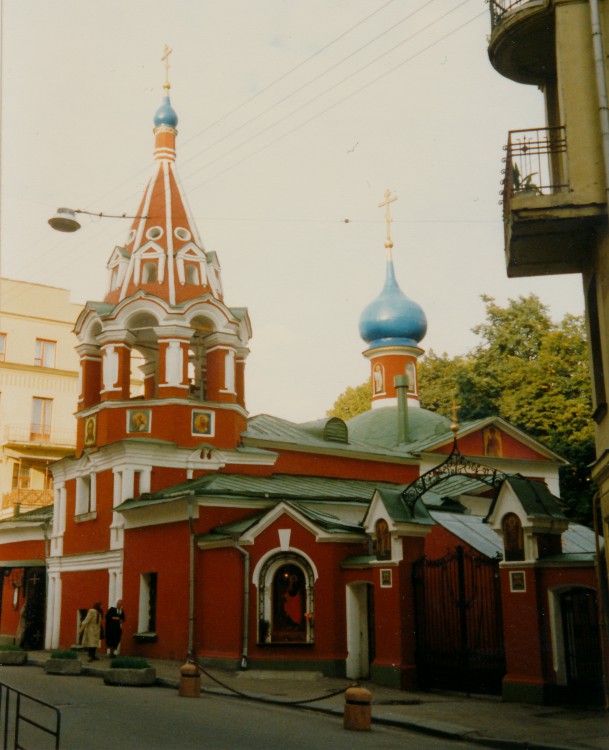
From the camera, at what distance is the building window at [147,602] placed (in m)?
20.8

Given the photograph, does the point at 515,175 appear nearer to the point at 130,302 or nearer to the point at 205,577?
the point at 205,577

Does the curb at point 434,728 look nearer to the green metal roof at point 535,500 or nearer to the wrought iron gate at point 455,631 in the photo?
the wrought iron gate at point 455,631

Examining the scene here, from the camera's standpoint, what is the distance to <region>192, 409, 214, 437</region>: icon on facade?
22.7 m

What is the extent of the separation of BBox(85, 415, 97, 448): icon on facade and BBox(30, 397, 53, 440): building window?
1252 cm

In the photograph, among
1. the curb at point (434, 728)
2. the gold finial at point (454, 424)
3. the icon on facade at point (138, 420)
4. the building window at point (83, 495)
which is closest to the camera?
the curb at point (434, 728)

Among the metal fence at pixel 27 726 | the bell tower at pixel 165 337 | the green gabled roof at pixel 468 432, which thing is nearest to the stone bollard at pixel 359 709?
the metal fence at pixel 27 726

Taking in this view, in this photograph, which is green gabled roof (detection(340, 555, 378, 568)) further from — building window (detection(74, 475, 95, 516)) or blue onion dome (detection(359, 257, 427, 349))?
blue onion dome (detection(359, 257, 427, 349))

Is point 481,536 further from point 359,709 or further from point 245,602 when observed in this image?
point 359,709

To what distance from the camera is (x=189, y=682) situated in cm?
1375

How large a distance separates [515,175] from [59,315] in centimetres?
2856

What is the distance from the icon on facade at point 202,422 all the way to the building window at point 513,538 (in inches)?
418

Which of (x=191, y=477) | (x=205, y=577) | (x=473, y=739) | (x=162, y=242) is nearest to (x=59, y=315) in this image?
(x=162, y=242)

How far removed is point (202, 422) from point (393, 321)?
13540 millimetres

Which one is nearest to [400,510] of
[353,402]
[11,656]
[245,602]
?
[245,602]
